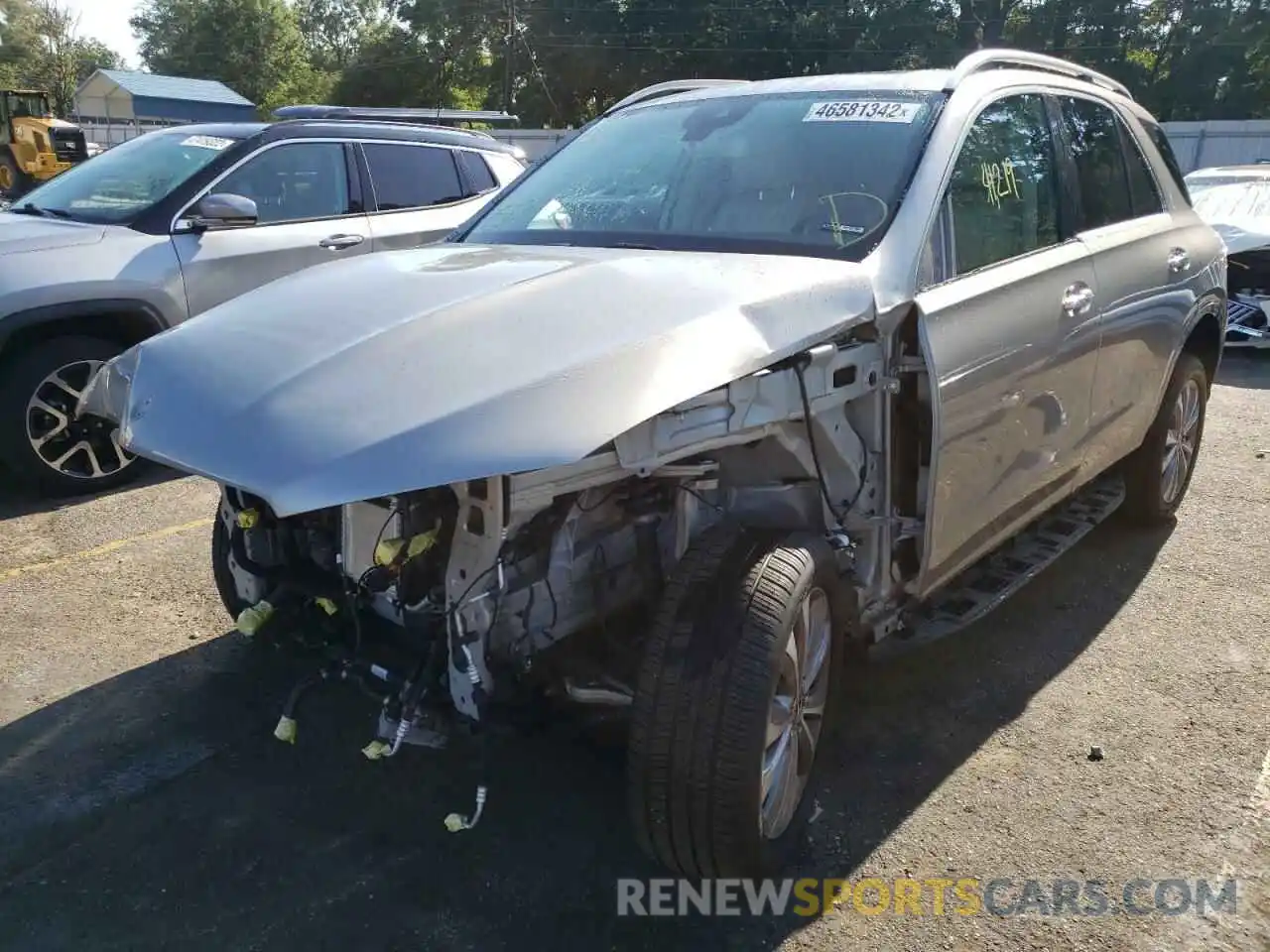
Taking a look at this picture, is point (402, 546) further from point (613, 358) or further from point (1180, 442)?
point (1180, 442)

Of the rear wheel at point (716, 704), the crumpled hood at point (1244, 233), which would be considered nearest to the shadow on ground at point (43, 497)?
the rear wheel at point (716, 704)

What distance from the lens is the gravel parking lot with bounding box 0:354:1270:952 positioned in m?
2.48

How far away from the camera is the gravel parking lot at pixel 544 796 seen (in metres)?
2.48

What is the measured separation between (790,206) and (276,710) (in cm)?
222

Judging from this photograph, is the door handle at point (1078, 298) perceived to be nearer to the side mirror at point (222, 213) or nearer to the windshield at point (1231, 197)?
the side mirror at point (222, 213)

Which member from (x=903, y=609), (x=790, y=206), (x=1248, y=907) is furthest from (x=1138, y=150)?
(x=1248, y=907)

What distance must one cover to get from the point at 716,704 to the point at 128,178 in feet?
17.4

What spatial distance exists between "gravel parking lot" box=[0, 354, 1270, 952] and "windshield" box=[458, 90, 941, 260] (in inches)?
59.5

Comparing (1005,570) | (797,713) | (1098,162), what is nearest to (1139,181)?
(1098,162)

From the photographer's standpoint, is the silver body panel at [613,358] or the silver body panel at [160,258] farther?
the silver body panel at [160,258]

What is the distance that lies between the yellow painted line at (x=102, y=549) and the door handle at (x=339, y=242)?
1.94 meters

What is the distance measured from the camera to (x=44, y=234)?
212 inches

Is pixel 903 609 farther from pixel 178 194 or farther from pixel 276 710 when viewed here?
pixel 178 194

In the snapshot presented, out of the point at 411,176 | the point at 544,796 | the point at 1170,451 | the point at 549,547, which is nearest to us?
the point at 549,547
